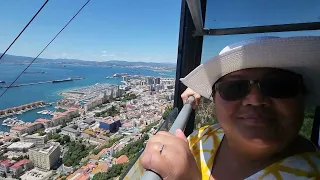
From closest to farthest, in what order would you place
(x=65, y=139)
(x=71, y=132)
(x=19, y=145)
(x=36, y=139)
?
(x=19, y=145), (x=36, y=139), (x=65, y=139), (x=71, y=132)

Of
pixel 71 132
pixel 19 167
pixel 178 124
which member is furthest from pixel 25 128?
pixel 178 124

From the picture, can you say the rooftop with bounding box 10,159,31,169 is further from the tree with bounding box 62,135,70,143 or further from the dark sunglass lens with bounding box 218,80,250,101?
the dark sunglass lens with bounding box 218,80,250,101

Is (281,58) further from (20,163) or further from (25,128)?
(25,128)

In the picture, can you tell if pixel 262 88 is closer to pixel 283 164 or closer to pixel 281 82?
pixel 281 82

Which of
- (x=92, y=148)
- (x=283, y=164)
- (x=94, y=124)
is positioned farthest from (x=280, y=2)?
(x=94, y=124)

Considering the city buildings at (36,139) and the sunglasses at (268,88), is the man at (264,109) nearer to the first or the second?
the sunglasses at (268,88)

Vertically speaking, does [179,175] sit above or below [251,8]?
below

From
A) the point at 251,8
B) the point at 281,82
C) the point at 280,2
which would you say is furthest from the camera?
the point at 251,8
